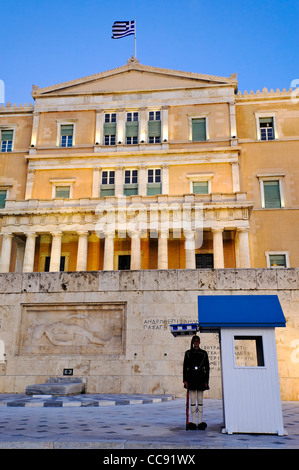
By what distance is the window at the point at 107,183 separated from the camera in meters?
36.2

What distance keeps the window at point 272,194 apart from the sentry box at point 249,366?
27.1 meters

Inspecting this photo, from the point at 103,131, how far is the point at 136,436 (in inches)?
1346

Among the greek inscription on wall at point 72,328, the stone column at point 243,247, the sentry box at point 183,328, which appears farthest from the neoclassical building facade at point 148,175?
the sentry box at point 183,328

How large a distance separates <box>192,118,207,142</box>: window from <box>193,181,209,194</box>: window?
13.7 ft

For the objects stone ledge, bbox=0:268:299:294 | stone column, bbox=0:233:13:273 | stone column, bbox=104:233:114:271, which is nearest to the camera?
stone ledge, bbox=0:268:299:294

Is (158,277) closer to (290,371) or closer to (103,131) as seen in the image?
(290,371)

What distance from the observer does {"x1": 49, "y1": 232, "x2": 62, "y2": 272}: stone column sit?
31.4 m

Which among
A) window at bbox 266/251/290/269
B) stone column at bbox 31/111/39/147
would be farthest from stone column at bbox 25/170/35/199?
window at bbox 266/251/290/269

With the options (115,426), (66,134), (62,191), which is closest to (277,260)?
(62,191)

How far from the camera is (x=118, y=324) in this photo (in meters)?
15.1

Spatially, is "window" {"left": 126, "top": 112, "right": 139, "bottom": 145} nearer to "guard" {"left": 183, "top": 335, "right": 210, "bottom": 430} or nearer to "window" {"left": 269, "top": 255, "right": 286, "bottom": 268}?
"window" {"left": 269, "top": 255, "right": 286, "bottom": 268}

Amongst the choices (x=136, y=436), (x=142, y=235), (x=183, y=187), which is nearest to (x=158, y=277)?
(x=136, y=436)

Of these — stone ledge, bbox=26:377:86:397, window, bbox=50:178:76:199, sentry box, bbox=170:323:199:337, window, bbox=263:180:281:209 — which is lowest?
stone ledge, bbox=26:377:86:397

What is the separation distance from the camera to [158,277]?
1529cm
